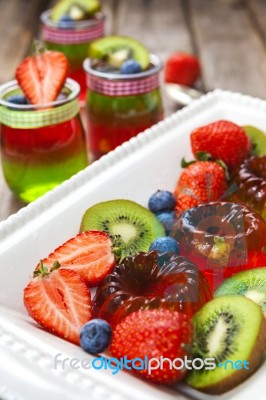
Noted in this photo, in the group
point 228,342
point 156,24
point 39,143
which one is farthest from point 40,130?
point 156,24

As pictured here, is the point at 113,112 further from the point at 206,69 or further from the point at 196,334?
the point at 196,334

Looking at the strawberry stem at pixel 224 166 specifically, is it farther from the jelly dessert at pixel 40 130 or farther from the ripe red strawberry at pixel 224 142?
the jelly dessert at pixel 40 130

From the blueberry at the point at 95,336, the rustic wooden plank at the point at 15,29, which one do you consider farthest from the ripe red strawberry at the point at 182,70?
the blueberry at the point at 95,336

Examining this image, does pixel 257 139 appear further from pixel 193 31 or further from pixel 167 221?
pixel 193 31

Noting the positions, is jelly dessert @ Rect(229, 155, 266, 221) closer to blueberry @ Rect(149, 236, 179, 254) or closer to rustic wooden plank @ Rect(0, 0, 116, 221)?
blueberry @ Rect(149, 236, 179, 254)

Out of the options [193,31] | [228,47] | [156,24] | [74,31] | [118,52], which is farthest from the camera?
[156,24]

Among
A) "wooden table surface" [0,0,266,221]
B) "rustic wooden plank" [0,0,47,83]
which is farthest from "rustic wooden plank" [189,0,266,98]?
"rustic wooden plank" [0,0,47,83]

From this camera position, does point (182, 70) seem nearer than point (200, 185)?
No
